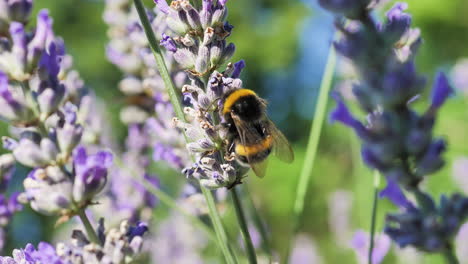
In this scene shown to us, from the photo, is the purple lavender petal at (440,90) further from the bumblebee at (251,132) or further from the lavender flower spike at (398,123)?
the bumblebee at (251,132)

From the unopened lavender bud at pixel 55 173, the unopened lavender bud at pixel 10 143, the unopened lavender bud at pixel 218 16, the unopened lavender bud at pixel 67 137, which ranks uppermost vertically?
the unopened lavender bud at pixel 218 16

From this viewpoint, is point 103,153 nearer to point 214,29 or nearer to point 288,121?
point 214,29

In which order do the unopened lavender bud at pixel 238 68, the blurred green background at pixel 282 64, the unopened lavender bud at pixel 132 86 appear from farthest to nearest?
the blurred green background at pixel 282 64, the unopened lavender bud at pixel 132 86, the unopened lavender bud at pixel 238 68

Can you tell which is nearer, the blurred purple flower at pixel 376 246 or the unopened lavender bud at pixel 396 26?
the unopened lavender bud at pixel 396 26

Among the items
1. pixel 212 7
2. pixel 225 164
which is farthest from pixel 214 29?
pixel 225 164

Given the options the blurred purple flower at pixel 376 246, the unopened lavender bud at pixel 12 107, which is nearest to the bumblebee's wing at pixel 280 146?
the blurred purple flower at pixel 376 246

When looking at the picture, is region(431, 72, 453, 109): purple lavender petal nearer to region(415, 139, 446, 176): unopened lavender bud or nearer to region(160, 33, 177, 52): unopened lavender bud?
region(415, 139, 446, 176): unopened lavender bud

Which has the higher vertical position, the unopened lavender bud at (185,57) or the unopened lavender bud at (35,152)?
the unopened lavender bud at (185,57)
